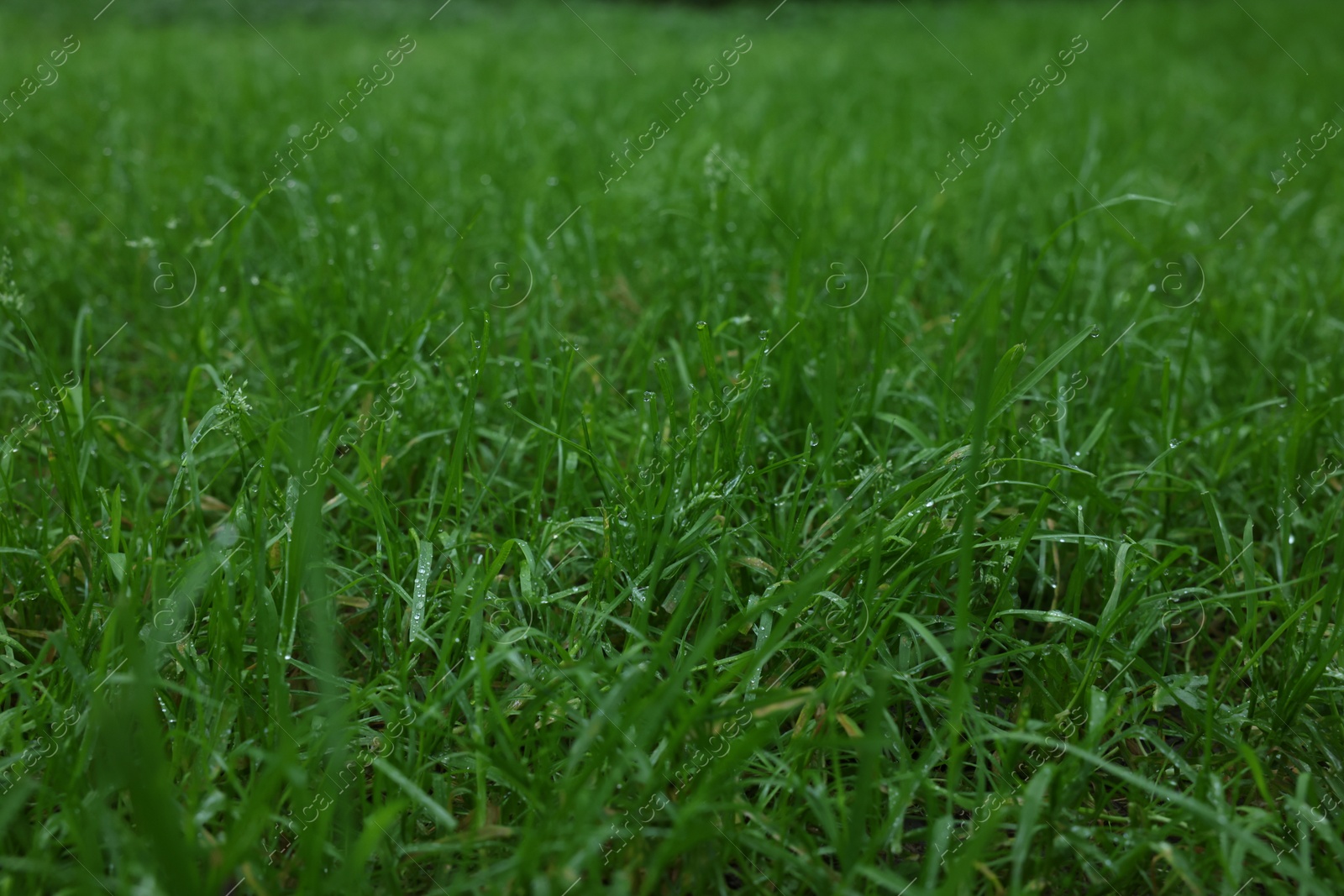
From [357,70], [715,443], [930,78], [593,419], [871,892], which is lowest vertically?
[930,78]

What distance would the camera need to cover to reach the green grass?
3.48 ft

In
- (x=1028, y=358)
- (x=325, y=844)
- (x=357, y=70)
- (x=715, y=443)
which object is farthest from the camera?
(x=357, y=70)

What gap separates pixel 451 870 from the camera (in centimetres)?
107

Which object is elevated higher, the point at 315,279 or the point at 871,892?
the point at 315,279

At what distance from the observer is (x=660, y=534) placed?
1368mm

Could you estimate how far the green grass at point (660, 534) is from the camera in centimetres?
106

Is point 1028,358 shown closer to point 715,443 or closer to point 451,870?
point 715,443

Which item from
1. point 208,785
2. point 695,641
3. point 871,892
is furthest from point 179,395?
point 871,892

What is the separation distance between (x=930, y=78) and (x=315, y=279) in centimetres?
391

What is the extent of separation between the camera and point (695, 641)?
53.7 inches

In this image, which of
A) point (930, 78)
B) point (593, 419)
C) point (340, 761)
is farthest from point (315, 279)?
point (930, 78)

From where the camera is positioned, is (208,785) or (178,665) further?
(178,665)

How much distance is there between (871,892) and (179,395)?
1.67 m

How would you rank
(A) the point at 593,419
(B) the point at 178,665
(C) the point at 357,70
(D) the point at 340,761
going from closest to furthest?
1. (D) the point at 340,761
2. (B) the point at 178,665
3. (A) the point at 593,419
4. (C) the point at 357,70
